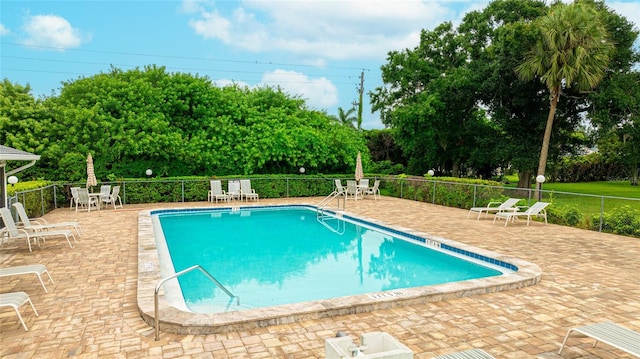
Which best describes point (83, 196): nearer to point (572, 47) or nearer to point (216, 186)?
point (216, 186)

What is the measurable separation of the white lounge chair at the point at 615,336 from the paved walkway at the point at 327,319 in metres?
0.34

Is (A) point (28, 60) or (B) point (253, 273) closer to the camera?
(B) point (253, 273)

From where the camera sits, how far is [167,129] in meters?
18.3

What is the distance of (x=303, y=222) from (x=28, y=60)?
23.8 m

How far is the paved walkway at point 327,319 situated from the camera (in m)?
4.06

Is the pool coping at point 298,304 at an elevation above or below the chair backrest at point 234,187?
below

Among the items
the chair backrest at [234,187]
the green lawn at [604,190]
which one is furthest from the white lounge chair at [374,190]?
the green lawn at [604,190]

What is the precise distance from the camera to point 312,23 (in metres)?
15.1

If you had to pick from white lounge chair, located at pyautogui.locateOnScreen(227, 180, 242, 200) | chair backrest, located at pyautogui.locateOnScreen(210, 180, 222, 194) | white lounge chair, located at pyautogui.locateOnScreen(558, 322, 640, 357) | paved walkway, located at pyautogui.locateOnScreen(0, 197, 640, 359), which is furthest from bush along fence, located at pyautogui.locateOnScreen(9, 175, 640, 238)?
white lounge chair, located at pyautogui.locateOnScreen(558, 322, 640, 357)

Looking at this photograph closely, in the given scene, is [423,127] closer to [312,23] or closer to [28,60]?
[312,23]

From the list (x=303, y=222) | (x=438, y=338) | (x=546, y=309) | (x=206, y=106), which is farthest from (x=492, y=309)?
(x=206, y=106)

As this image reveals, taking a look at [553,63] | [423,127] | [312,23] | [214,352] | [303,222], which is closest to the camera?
[214,352]

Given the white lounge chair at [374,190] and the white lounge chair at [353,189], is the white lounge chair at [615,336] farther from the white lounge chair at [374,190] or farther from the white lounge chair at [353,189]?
the white lounge chair at [374,190]

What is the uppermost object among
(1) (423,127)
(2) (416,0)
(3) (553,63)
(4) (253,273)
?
(2) (416,0)
